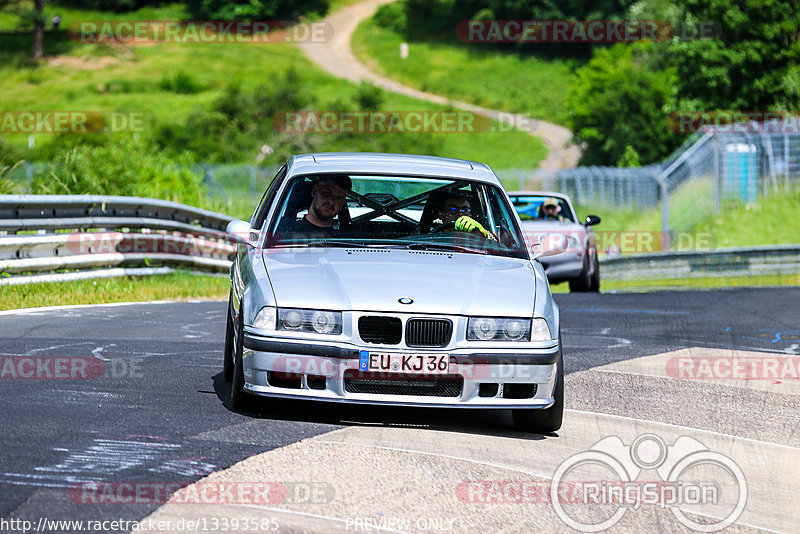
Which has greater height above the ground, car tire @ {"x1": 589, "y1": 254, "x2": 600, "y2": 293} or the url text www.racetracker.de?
the url text www.racetracker.de

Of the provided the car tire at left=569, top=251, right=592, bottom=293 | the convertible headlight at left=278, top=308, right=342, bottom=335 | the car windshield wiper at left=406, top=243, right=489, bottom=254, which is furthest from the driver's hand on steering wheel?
the car tire at left=569, top=251, right=592, bottom=293

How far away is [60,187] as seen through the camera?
62.3 feet

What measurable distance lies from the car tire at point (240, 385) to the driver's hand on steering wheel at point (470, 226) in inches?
64.8

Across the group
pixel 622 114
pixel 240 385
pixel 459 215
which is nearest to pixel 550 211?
pixel 459 215

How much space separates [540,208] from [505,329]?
12.4 metres

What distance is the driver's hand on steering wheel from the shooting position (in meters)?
7.52

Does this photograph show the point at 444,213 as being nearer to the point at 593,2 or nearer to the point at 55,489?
the point at 55,489

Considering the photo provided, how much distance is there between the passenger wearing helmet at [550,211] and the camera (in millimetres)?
18375

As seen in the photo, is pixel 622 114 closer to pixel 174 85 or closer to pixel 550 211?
pixel 174 85

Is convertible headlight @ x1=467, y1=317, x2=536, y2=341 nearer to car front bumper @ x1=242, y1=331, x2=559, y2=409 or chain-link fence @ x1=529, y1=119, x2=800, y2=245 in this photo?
car front bumper @ x1=242, y1=331, x2=559, y2=409

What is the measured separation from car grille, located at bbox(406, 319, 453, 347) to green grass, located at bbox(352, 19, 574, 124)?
253 feet

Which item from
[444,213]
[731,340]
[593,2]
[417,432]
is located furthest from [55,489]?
[593,2]

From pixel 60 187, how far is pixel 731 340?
1133 centimetres

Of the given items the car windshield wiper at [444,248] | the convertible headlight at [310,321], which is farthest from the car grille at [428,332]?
the car windshield wiper at [444,248]
